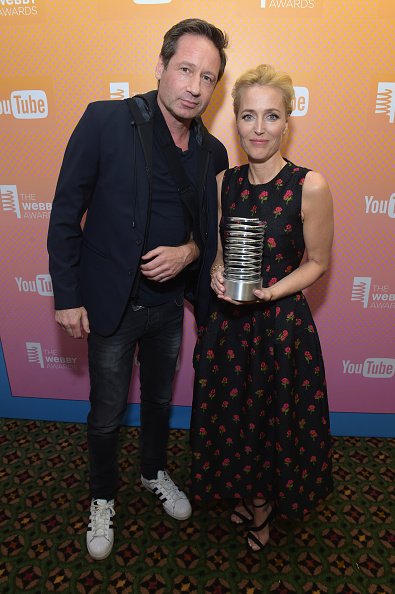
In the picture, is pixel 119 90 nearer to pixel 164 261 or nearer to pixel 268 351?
pixel 164 261

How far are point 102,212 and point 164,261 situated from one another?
311mm

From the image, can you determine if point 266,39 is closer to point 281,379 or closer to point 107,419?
point 281,379

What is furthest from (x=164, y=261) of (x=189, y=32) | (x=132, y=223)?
(x=189, y=32)

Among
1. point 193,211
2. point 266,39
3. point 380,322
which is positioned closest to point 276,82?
point 193,211

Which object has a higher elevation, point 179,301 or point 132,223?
point 132,223

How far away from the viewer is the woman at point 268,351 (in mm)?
1648

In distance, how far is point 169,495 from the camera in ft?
7.26

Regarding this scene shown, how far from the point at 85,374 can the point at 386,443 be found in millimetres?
1976

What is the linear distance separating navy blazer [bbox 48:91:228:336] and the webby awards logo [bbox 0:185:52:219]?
84cm

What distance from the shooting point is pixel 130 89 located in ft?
7.45

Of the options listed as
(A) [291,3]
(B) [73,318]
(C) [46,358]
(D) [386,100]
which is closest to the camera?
(B) [73,318]

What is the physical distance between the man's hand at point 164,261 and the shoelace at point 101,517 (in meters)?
1.14

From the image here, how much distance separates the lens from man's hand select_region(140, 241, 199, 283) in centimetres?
165

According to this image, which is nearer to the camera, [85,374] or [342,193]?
[342,193]
